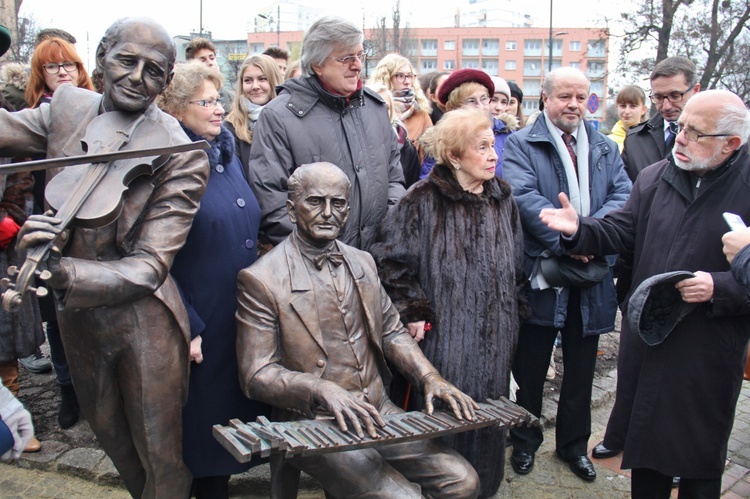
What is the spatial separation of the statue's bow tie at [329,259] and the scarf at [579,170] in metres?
1.69

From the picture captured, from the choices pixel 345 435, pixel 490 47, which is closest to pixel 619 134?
pixel 345 435

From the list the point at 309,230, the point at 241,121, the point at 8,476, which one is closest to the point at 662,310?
the point at 309,230

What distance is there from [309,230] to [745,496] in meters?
3.20

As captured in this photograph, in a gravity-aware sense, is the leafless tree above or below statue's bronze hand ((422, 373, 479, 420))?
→ above

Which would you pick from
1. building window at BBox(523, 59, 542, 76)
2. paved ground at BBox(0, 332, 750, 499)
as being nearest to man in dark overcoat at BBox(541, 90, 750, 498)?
paved ground at BBox(0, 332, 750, 499)

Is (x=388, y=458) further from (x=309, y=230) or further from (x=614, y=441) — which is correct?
(x=614, y=441)

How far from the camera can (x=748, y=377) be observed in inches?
157

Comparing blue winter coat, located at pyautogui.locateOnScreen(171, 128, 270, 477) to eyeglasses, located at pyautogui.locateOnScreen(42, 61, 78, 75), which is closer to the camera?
blue winter coat, located at pyautogui.locateOnScreen(171, 128, 270, 477)

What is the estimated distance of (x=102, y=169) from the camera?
2143 mm

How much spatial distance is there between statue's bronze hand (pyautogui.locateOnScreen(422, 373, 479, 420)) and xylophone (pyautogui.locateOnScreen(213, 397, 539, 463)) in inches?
1.3

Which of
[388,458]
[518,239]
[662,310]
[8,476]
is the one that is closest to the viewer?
[388,458]

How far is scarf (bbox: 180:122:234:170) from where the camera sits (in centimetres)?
303

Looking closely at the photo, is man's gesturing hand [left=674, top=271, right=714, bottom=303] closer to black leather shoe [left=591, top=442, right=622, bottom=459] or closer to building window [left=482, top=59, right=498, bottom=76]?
black leather shoe [left=591, top=442, right=622, bottom=459]

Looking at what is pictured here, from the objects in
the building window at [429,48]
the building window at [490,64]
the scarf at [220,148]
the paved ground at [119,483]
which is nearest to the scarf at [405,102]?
the scarf at [220,148]
